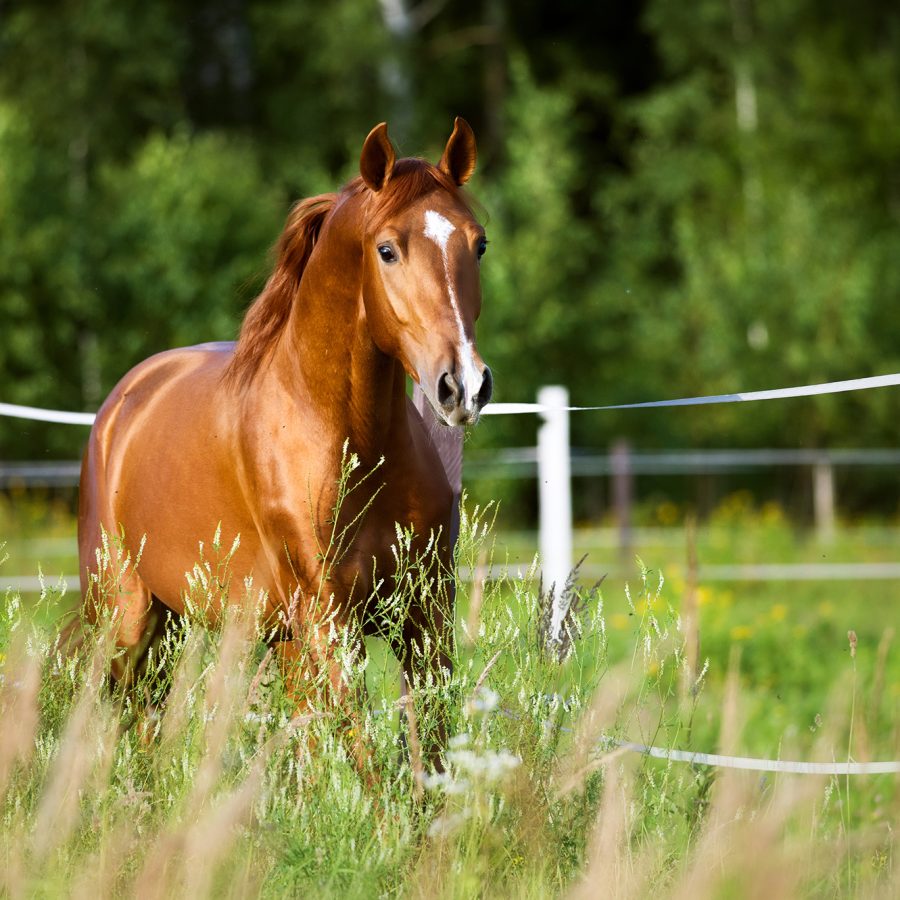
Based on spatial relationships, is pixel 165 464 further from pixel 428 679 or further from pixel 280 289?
pixel 428 679

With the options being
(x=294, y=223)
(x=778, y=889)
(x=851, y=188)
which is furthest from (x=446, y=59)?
(x=778, y=889)

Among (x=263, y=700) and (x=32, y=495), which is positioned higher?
(x=32, y=495)

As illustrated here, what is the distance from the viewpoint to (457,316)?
3.35 meters

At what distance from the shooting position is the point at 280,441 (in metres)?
3.76

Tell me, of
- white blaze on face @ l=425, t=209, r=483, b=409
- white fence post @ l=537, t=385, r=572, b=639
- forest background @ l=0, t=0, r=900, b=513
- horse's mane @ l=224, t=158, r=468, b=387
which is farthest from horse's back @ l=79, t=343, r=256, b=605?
forest background @ l=0, t=0, r=900, b=513

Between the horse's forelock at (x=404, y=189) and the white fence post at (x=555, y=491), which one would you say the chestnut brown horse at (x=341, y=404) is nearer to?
the horse's forelock at (x=404, y=189)

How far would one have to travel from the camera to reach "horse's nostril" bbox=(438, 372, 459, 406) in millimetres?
3232

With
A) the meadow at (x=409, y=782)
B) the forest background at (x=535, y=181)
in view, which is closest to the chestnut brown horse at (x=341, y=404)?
the meadow at (x=409, y=782)

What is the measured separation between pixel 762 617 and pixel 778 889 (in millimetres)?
8021

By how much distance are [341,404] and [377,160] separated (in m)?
0.61

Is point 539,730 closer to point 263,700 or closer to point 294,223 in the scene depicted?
point 263,700

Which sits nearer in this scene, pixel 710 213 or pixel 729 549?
pixel 729 549

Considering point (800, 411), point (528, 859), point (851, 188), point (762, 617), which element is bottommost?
point (528, 859)

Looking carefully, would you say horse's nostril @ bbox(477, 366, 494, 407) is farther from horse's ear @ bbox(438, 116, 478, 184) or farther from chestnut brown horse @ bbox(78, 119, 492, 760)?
horse's ear @ bbox(438, 116, 478, 184)
